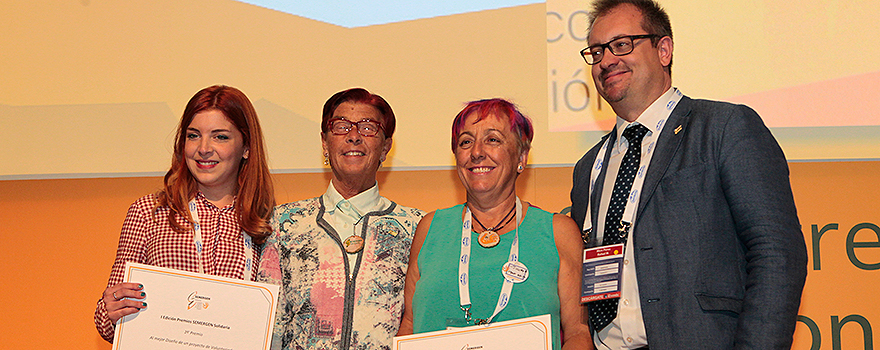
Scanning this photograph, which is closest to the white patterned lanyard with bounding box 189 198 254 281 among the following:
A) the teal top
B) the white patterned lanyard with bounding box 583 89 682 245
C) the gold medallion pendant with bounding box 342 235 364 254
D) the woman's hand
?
the woman's hand

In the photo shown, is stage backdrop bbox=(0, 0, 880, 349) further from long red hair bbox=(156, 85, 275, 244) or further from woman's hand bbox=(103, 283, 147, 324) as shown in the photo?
woman's hand bbox=(103, 283, 147, 324)

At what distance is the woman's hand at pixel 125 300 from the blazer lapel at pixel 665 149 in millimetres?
1667

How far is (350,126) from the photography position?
7.98 feet

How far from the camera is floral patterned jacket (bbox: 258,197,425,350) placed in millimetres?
2215

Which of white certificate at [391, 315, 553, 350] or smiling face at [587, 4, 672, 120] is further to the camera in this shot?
smiling face at [587, 4, 672, 120]

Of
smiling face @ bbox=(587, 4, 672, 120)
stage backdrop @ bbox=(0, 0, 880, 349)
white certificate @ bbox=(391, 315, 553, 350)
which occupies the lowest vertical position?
white certificate @ bbox=(391, 315, 553, 350)

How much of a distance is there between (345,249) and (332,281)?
0.13 meters

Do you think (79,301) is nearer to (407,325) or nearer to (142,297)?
(142,297)

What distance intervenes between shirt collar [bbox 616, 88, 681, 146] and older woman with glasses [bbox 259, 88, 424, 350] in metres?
0.96

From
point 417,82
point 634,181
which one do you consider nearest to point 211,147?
point 634,181

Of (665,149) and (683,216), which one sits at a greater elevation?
(665,149)

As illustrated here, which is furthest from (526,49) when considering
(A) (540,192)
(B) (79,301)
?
(B) (79,301)

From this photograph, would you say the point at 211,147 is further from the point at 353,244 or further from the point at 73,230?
the point at 73,230

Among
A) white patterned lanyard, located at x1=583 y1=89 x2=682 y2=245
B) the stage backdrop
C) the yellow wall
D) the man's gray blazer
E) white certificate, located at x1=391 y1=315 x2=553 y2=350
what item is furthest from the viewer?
the yellow wall
